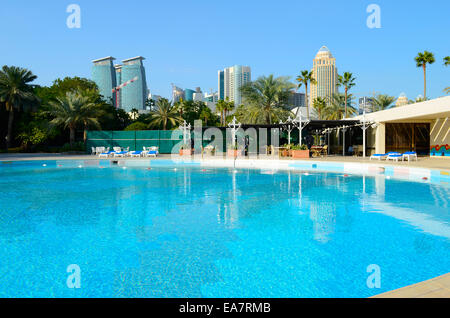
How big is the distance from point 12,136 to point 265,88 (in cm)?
2440

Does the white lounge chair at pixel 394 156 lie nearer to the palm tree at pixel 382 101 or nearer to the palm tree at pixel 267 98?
the palm tree at pixel 267 98

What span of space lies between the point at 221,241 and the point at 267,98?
25511mm

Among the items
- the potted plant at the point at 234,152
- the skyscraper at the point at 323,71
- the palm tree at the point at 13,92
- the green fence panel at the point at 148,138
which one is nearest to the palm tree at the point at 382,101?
the potted plant at the point at 234,152

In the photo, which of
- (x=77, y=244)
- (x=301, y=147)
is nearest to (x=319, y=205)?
(x=77, y=244)

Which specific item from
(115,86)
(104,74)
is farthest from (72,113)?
(104,74)

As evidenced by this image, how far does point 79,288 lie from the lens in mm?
3604

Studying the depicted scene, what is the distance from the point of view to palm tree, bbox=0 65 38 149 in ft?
95.2

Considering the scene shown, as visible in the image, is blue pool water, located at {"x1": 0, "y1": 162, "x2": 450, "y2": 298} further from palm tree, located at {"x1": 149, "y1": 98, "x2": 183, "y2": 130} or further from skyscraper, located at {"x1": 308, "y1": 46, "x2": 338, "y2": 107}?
skyscraper, located at {"x1": 308, "y1": 46, "x2": 338, "y2": 107}

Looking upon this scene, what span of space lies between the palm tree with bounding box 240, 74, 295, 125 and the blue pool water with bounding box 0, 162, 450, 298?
20143 millimetres

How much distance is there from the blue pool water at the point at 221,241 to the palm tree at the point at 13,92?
76.8ft

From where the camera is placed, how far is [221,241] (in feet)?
17.1

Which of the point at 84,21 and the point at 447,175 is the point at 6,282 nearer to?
the point at 84,21

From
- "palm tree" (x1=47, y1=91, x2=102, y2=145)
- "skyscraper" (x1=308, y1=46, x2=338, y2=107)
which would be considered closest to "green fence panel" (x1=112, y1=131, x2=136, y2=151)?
"palm tree" (x1=47, y1=91, x2=102, y2=145)
